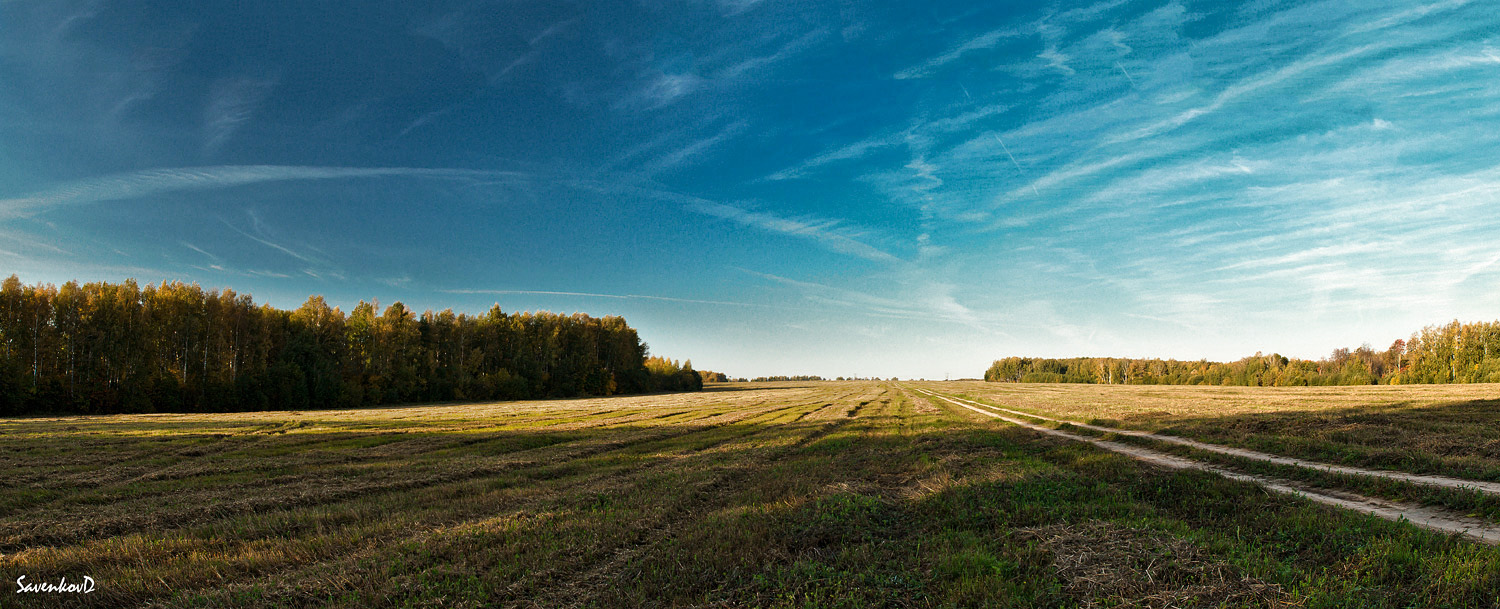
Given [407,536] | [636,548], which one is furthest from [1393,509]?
[407,536]

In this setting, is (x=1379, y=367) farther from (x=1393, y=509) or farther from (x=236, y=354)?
(x=236, y=354)

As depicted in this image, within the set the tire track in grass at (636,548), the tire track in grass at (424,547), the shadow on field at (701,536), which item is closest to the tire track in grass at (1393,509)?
the shadow on field at (701,536)

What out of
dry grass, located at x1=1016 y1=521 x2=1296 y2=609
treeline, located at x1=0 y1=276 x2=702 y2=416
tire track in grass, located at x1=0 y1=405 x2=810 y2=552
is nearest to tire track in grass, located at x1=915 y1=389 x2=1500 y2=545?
dry grass, located at x1=1016 y1=521 x2=1296 y2=609

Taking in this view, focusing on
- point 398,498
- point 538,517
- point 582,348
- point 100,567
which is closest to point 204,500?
point 398,498

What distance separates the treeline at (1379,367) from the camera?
82.8 metres

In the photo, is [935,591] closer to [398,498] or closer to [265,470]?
[398,498]

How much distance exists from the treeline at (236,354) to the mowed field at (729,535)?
5362 centimetres

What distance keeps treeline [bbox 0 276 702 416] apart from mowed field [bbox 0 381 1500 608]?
5362 centimetres

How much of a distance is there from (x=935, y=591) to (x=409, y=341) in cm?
9582

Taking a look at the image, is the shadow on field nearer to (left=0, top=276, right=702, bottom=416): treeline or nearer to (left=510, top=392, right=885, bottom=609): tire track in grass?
(left=510, top=392, right=885, bottom=609): tire track in grass

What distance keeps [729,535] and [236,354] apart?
8752 cm

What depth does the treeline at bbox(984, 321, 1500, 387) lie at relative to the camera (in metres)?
82.8

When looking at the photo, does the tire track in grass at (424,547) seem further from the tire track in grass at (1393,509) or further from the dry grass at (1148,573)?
the tire track in grass at (1393,509)

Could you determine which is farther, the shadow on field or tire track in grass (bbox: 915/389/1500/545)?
tire track in grass (bbox: 915/389/1500/545)
